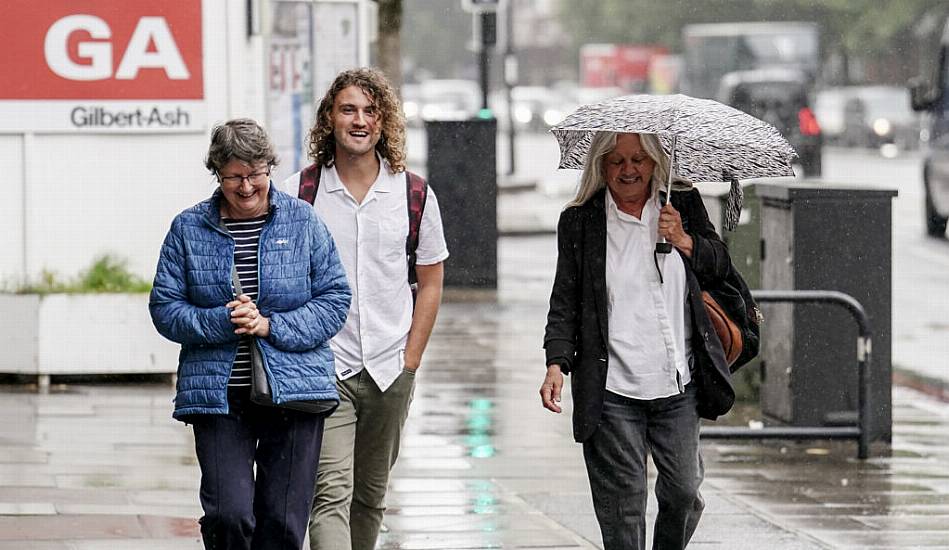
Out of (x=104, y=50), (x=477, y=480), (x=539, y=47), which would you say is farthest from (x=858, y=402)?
(x=539, y=47)

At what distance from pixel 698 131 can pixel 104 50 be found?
624cm

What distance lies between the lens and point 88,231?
36.0 ft

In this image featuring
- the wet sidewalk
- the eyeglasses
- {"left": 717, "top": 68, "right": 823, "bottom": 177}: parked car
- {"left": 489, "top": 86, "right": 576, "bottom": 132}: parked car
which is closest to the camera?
the eyeglasses

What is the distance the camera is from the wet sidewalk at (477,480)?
6988mm

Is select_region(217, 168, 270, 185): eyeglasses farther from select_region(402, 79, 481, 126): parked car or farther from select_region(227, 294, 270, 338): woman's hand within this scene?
select_region(402, 79, 481, 126): parked car

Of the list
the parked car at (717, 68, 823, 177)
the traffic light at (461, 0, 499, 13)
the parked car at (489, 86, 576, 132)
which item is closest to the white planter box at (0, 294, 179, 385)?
the traffic light at (461, 0, 499, 13)

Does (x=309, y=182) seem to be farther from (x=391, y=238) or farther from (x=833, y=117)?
(x=833, y=117)

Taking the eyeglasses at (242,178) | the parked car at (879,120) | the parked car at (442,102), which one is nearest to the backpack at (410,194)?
the eyeglasses at (242,178)

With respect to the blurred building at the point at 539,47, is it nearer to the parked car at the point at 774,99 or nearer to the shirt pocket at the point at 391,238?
the parked car at the point at 774,99

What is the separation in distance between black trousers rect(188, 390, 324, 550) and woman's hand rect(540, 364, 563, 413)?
0.70 metres

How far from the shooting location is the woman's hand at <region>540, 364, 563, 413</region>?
219 inches

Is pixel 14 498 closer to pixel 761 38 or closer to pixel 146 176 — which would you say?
pixel 146 176

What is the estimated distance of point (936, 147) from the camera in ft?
76.5

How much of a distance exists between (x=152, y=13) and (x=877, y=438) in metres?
4.76
